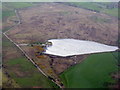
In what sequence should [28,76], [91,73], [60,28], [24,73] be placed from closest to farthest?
[28,76]
[24,73]
[91,73]
[60,28]

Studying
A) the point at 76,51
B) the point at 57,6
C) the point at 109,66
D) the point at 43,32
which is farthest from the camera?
the point at 57,6

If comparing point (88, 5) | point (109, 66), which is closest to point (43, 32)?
point (109, 66)

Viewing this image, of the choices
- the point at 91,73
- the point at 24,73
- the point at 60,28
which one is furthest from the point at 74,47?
the point at 24,73

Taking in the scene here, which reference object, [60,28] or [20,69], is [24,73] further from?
[60,28]

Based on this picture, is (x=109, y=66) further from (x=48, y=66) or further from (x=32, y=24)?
(x=32, y=24)

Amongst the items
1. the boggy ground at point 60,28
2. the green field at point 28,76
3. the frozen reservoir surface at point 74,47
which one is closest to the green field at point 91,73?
the boggy ground at point 60,28

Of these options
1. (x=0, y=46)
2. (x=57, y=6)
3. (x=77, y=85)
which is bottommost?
(x=77, y=85)
